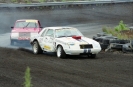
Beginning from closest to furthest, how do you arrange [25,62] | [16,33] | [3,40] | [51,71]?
[51,71] → [25,62] → [16,33] → [3,40]

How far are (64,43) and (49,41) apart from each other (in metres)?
1.34

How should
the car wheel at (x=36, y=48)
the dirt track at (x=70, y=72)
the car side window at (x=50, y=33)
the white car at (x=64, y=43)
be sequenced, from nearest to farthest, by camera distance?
1. the dirt track at (x=70, y=72)
2. the white car at (x=64, y=43)
3. the car side window at (x=50, y=33)
4. the car wheel at (x=36, y=48)

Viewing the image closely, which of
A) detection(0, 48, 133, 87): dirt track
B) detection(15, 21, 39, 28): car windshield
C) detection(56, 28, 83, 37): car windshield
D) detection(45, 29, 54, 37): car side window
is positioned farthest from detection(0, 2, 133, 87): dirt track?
detection(15, 21, 39, 28): car windshield

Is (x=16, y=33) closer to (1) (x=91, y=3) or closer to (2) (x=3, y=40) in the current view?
(2) (x=3, y=40)

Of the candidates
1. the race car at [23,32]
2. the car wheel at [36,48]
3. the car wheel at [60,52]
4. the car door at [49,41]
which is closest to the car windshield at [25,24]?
the race car at [23,32]

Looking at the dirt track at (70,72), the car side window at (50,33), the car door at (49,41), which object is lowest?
the dirt track at (70,72)

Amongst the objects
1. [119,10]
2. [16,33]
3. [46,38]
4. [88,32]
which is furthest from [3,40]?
[119,10]

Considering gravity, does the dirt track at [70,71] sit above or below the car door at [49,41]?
below

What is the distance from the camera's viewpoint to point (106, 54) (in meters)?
16.3

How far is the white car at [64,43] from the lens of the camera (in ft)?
49.2

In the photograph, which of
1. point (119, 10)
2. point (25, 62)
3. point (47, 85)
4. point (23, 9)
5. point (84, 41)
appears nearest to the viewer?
point (47, 85)

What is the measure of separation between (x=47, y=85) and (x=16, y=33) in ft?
39.5

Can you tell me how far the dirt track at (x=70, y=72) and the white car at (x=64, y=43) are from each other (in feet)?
2.79

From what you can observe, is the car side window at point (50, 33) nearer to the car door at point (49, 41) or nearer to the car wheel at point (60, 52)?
the car door at point (49, 41)
